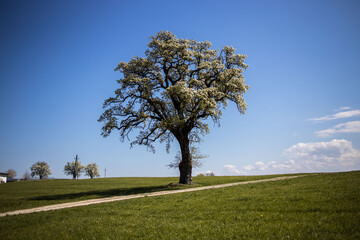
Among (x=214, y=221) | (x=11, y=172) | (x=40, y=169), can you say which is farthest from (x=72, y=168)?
(x=214, y=221)

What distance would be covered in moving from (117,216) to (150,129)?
18584 millimetres

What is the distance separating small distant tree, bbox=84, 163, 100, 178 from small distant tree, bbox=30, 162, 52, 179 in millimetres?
22162

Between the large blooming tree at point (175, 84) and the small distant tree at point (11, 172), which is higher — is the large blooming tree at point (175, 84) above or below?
above

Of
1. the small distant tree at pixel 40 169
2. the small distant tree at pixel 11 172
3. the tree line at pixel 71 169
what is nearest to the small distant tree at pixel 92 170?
the tree line at pixel 71 169

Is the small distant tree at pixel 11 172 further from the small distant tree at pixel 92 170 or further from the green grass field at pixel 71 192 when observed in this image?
the green grass field at pixel 71 192

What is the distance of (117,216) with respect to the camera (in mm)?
13523

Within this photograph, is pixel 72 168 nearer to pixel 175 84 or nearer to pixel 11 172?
pixel 11 172

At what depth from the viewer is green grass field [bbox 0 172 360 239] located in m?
8.62

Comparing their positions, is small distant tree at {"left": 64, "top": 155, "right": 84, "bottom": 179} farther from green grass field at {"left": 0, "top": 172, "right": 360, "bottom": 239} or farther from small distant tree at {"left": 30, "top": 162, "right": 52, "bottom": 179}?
green grass field at {"left": 0, "top": 172, "right": 360, "bottom": 239}

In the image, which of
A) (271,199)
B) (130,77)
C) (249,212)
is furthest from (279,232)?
(130,77)

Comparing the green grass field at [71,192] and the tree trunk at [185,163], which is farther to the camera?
the tree trunk at [185,163]

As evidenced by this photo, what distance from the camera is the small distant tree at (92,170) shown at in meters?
121

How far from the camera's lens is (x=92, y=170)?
120m

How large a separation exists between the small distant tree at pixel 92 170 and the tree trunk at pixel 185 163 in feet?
334
